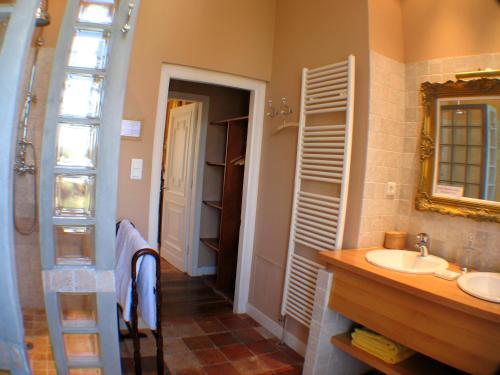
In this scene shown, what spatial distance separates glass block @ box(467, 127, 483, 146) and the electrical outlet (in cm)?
54

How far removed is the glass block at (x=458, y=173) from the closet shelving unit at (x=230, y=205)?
2170mm

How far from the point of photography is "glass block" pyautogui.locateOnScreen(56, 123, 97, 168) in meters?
1.08

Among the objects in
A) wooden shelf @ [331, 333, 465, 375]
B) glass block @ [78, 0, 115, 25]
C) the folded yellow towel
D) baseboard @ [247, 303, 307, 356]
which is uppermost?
glass block @ [78, 0, 115, 25]

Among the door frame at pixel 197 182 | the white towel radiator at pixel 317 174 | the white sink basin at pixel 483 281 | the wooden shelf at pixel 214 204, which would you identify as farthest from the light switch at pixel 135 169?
the white sink basin at pixel 483 281

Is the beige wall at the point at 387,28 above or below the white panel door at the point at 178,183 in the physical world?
above

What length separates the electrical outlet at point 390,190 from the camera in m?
2.54

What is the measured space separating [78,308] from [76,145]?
533 mm

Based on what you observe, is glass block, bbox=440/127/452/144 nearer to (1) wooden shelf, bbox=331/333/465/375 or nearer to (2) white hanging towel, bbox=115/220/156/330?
(1) wooden shelf, bbox=331/333/465/375

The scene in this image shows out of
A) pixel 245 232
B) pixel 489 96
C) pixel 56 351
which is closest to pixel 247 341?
pixel 245 232

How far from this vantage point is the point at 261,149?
3.39 meters

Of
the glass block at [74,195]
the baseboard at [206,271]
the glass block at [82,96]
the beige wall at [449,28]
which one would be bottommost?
the baseboard at [206,271]

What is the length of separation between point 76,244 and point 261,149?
2403 mm

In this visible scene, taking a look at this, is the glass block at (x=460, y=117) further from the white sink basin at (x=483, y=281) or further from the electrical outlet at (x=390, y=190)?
the white sink basin at (x=483, y=281)

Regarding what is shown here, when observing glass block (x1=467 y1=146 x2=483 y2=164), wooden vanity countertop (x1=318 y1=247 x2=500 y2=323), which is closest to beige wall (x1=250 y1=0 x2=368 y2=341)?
wooden vanity countertop (x1=318 y1=247 x2=500 y2=323)
